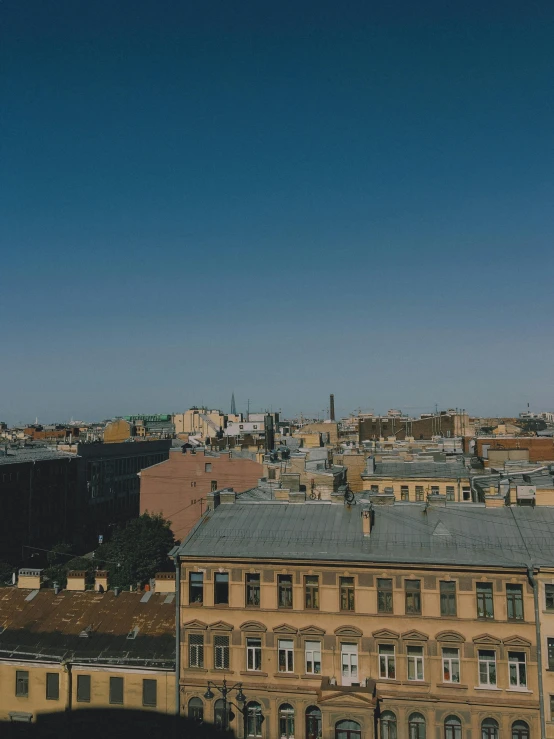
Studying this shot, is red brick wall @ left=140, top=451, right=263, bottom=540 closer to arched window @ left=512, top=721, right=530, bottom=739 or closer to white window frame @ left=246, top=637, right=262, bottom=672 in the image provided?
white window frame @ left=246, top=637, right=262, bottom=672

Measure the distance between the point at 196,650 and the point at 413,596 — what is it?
10.6 metres

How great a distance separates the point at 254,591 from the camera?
32406 mm

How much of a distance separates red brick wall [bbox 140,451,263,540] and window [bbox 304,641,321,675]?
4946 centimetres

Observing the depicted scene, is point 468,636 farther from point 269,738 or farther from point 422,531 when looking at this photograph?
point 269,738

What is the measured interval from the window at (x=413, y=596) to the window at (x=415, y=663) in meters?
1.69

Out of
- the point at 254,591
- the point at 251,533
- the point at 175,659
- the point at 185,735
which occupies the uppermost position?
the point at 251,533

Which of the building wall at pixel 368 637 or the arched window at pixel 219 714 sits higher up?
the building wall at pixel 368 637

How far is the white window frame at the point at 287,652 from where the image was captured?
31.4 metres

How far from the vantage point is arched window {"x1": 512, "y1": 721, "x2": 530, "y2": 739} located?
96.0 ft

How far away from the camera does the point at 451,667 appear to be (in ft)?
98.7

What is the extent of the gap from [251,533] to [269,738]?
30.4 feet

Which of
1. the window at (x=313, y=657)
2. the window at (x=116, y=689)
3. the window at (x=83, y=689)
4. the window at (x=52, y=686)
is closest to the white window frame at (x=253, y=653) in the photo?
the window at (x=313, y=657)

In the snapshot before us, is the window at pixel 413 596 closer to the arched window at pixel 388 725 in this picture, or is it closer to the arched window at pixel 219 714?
the arched window at pixel 388 725

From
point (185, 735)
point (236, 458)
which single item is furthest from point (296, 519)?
point (236, 458)
